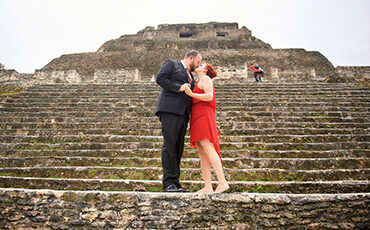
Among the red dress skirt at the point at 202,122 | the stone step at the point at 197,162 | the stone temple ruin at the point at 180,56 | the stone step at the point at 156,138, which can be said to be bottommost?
the stone step at the point at 197,162

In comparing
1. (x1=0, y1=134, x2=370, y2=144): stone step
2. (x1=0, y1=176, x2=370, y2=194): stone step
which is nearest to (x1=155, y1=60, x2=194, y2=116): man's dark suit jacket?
(x1=0, y1=176, x2=370, y2=194): stone step

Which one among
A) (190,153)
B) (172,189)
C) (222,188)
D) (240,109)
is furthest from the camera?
(240,109)

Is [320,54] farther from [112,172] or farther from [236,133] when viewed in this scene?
[112,172]

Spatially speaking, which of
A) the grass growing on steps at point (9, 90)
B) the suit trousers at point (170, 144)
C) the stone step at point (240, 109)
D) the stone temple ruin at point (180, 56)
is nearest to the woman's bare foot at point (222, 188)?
the suit trousers at point (170, 144)

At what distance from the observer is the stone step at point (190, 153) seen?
447cm

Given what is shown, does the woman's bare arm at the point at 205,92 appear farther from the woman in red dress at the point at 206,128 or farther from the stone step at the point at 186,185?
the stone step at the point at 186,185

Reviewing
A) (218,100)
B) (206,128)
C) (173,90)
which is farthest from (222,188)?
(218,100)

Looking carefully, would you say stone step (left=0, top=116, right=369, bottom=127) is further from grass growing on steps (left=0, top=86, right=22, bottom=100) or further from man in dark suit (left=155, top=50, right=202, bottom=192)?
man in dark suit (left=155, top=50, right=202, bottom=192)

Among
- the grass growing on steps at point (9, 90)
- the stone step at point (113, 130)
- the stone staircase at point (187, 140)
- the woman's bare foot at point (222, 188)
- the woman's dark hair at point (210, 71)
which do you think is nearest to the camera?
the woman's bare foot at point (222, 188)

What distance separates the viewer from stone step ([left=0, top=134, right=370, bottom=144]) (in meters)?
5.05

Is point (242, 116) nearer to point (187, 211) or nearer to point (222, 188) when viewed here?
point (222, 188)

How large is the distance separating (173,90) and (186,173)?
177cm

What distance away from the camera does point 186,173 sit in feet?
13.1

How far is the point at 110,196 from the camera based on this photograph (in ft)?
7.95
